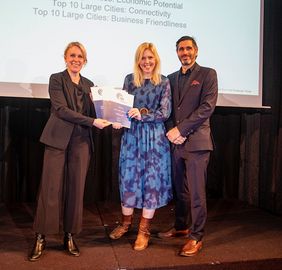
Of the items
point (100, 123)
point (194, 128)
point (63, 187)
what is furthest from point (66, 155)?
point (194, 128)

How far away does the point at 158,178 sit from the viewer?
2395 millimetres

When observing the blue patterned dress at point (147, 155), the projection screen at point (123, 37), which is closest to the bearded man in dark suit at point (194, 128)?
the blue patterned dress at point (147, 155)

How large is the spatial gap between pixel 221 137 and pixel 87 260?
7.44ft

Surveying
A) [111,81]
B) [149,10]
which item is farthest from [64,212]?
[149,10]

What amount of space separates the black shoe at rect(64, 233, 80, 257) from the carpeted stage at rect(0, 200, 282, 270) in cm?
3

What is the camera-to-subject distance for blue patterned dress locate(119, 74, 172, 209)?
7.82 ft

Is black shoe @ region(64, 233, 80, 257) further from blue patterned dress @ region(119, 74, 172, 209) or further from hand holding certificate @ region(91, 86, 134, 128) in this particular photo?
hand holding certificate @ region(91, 86, 134, 128)

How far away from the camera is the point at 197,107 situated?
238 cm

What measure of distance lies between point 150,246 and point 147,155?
2.02ft

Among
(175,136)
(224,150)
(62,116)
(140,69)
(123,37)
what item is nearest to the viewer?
(62,116)

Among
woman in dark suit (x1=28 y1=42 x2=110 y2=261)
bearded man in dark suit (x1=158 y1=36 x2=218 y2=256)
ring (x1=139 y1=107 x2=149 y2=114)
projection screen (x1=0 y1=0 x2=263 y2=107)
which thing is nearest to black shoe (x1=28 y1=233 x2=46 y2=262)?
woman in dark suit (x1=28 y1=42 x2=110 y2=261)

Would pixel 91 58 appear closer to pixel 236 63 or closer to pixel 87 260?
pixel 236 63

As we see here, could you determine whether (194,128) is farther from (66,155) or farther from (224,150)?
(224,150)

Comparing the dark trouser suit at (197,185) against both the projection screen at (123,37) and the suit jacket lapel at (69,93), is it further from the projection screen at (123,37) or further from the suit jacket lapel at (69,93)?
the projection screen at (123,37)
